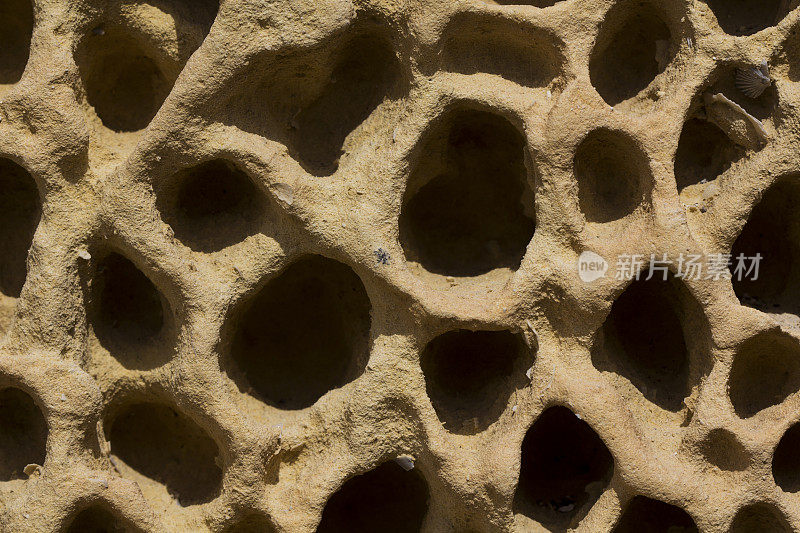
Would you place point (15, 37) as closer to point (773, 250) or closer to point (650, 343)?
point (650, 343)

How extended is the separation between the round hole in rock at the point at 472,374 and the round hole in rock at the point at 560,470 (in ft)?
0.30

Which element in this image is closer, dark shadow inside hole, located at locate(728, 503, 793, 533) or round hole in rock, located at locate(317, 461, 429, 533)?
dark shadow inside hole, located at locate(728, 503, 793, 533)

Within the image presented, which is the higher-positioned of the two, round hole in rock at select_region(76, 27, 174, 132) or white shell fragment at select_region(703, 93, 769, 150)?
round hole in rock at select_region(76, 27, 174, 132)

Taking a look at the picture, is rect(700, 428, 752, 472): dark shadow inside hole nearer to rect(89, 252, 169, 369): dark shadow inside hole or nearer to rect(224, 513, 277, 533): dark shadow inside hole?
rect(224, 513, 277, 533): dark shadow inside hole

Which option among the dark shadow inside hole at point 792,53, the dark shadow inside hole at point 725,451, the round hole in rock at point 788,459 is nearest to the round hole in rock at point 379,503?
the dark shadow inside hole at point 725,451

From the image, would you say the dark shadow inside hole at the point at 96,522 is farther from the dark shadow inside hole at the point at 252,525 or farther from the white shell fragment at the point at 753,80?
the white shell fragment at the point at 753,80

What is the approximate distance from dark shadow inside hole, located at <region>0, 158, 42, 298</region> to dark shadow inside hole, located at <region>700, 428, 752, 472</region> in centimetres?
120

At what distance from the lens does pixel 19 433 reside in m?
1.52

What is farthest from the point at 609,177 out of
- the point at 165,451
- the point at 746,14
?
the point at 165,451

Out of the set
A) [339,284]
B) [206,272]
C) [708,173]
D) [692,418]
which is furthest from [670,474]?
[206,272]

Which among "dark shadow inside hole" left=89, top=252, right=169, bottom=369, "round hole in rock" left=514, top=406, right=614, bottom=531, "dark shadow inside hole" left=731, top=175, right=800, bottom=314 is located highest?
"dark shadow inside hole" left=731, top=175, right=800, bottom=314

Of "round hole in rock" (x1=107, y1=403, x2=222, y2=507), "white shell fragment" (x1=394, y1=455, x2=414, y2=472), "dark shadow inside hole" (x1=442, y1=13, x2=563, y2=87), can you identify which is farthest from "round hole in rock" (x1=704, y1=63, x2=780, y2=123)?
"round hole in rock" (x1=107, y1=403, x2=222, y2=507)

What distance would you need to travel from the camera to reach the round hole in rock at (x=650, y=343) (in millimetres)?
1505

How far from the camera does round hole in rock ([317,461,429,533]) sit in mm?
1622
